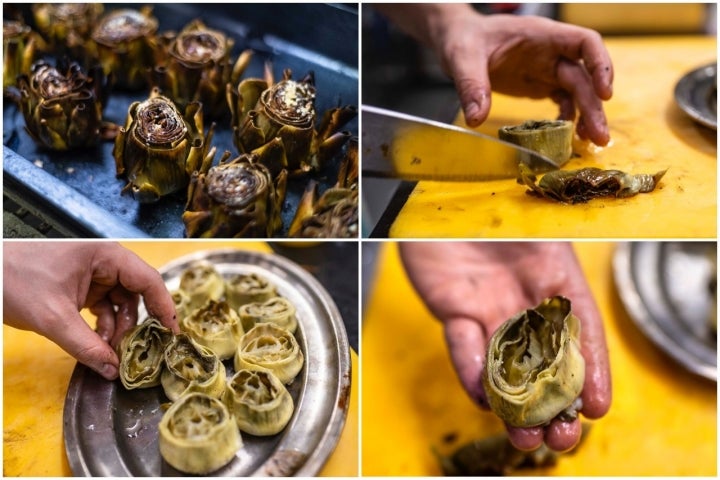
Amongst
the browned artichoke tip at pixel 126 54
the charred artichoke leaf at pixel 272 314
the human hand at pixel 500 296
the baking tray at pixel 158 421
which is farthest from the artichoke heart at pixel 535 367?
the browned artichoke tip at pixel 126 54

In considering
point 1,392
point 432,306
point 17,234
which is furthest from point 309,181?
point 1,392

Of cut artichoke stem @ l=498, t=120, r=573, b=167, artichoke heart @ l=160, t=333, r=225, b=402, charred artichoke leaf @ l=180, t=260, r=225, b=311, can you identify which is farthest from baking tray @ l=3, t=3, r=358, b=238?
cut artichoke stem @ l=498, t=120, r=573, b=167

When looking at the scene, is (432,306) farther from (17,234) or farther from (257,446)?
(17,234)

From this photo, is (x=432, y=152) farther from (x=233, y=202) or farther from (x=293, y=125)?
(x=233, y=202)

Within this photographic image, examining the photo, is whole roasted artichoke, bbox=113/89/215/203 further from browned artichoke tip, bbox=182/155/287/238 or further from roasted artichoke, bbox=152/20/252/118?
roasted artichoke, bbox=152/20/252/118

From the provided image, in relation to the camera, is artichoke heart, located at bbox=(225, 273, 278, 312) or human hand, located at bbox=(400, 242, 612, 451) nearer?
human hand, located at bbox=(400, 242, 612, 451)
